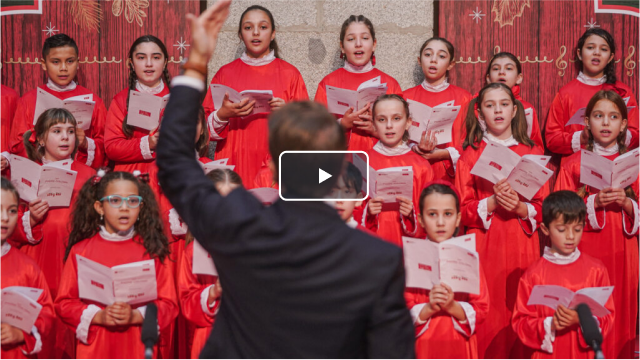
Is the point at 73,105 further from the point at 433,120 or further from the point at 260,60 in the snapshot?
the point at 433,120

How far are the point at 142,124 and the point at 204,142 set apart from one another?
40 centimetres

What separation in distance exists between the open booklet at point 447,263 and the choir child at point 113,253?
45.4 inches

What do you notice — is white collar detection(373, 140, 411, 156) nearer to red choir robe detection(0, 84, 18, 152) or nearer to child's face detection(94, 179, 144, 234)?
child's face detection(94, 179, 144, 234)

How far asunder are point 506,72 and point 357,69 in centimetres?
102

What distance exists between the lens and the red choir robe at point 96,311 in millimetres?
3025

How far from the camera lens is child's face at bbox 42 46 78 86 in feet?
14.8

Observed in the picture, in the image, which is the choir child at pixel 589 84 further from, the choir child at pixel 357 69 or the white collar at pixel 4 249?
the white collar at pixel 4 249

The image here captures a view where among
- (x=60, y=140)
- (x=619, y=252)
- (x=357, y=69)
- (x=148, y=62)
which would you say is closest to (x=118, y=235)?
(x=60, y=140)

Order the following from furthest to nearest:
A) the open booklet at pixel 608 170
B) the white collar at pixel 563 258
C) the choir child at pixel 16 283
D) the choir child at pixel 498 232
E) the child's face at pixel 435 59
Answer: the child's face at pixel 435 59, the choir child at pixel 498 232, the open booklet at pixel 608 170, the white collar at pixel 563 258, the choir child at pixel 16 283

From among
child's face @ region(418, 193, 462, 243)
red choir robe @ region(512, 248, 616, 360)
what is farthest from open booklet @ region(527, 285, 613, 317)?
child's face @ region(418, 193, 462, 243)

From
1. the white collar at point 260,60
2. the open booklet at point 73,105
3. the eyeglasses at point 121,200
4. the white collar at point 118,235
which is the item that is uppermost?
the white collar at point 260,60

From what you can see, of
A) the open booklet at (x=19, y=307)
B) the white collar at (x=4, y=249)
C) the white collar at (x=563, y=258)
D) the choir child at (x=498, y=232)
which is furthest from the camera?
Result: the choir child at (x=498, y=232)

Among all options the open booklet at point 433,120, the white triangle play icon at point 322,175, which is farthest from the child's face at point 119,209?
the white triangle play icon at point 322,175

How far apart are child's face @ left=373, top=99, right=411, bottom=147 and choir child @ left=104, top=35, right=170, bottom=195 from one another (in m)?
1.37
